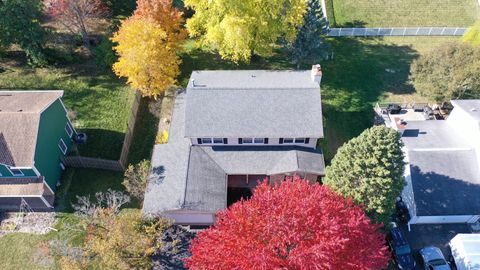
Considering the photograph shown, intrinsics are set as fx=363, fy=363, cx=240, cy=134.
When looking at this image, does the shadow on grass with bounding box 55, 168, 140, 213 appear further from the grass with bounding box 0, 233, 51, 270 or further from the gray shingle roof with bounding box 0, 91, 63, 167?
the gray shingle roof with bounding box 0, 91, 63, 167

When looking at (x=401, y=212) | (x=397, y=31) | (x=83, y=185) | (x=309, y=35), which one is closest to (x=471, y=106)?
(x=401, y=212)

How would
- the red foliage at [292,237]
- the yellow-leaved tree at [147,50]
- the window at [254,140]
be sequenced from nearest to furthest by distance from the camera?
the red foliage at [292,237] → the window at [254,140] → the yellow-leaved tree at [147,50]

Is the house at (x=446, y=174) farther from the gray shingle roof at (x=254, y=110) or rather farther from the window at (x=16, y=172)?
the window at (x=16, y=172)

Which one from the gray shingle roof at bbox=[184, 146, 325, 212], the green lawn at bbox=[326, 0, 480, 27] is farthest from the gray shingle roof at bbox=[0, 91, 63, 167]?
the green lawn at bbox=[326, 0, 480, 27]

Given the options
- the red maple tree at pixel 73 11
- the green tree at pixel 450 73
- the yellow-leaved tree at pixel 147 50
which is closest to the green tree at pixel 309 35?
the green tree at pixel 450 73

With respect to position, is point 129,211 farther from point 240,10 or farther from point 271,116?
point 240,10

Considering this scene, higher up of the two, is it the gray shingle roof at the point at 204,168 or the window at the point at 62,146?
the window at the point at 62,146

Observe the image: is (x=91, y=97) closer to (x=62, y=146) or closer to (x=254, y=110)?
(x=62, y=146)
